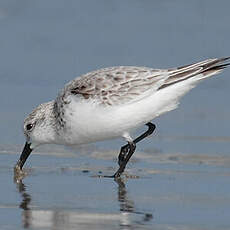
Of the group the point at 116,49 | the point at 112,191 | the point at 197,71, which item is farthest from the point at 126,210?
the point at 116,49

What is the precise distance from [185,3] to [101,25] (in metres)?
2.05

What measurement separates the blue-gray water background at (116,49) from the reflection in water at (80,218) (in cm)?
369

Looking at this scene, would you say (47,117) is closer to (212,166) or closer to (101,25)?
(212,166)

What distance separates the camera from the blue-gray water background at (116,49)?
13.2 metres

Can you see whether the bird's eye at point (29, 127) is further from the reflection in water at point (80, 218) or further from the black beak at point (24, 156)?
the reflection in water at point (80, 218)

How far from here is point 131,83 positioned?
10.6m

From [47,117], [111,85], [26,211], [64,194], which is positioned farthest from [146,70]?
[26,211]

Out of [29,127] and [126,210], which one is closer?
[126,210]

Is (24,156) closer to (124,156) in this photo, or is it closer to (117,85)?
(124,156)

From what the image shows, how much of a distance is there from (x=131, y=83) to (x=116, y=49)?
6.91 m

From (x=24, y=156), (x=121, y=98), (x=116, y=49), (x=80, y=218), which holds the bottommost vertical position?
(x=80, y=218)

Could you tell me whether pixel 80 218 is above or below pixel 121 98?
below

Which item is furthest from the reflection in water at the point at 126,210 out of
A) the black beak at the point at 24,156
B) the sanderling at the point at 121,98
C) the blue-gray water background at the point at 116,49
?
the blue-gray water background at the point at 116,49

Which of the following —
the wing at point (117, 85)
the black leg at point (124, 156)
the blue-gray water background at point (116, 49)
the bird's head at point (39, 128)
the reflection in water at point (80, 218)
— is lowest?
the reflection in water at point (80, 218)
